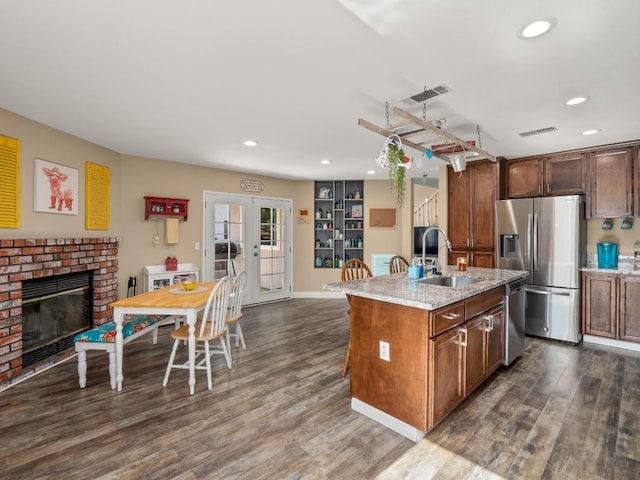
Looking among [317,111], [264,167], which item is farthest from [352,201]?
[317,111]

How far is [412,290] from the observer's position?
7.86 feet

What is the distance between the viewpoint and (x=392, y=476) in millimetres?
1792

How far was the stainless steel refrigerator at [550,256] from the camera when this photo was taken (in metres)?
3.93

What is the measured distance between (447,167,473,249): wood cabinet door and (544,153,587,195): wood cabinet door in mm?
978

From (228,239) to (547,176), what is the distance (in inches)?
194

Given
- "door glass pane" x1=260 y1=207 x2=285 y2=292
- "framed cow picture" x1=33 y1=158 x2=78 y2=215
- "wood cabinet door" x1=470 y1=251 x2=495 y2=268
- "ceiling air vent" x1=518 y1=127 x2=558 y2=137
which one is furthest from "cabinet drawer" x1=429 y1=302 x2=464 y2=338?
"door glass pane" x1=260 y1=207 x2=285 y2=292

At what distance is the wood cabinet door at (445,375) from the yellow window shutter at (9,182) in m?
3.72

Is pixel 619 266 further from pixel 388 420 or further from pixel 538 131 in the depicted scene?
pixel 388 420

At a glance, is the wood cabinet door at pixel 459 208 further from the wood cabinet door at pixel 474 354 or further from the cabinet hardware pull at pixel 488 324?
the wood cabinet door at pixel 474 354

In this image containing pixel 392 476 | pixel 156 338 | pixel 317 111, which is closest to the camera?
pixel 392 476

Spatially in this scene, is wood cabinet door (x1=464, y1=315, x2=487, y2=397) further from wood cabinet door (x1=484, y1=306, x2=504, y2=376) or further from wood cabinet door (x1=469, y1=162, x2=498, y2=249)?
wood cabinet door (x1=469, y1=162, x2=498, y2=249)

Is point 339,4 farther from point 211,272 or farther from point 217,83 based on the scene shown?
point 211,272

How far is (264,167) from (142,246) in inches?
86.1

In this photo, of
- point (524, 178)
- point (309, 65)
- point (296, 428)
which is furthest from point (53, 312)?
point (524, 178)
